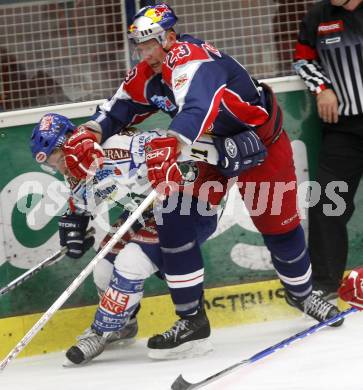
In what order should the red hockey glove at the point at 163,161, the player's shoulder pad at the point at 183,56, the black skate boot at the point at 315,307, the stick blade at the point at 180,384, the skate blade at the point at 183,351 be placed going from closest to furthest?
the stick blade at the point at 180,384
the red hockey glove at the point at 163,161
the player's shoulder pad at the point at 183,56
the skate blade at the point at 183,351
the black skate boot at the point at 315,307

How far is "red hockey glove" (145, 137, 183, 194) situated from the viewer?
367cm

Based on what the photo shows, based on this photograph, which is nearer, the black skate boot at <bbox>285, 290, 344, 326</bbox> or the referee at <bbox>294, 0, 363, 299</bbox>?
the black skate boot at <bbox>285, 290, 344, 326</bbox>

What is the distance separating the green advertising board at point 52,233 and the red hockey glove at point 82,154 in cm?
63

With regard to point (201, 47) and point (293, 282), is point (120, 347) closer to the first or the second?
point (293, 282)

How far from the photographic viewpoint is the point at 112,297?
13.6 feet

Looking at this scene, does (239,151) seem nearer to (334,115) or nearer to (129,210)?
(129,210)

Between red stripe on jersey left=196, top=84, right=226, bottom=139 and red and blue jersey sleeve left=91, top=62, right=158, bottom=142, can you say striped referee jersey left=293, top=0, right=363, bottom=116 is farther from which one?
red stripe on jersey left=196, top=84, right=226, bottom=139

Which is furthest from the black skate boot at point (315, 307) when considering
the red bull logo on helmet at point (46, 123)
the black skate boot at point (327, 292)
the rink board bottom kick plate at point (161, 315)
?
the red bull logo on helmet at point (46, 123)

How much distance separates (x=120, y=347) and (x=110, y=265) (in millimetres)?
388

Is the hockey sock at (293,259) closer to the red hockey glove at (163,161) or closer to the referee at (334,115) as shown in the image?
the referee at (334,115)

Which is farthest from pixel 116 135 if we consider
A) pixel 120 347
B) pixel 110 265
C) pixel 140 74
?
pixel 120 347

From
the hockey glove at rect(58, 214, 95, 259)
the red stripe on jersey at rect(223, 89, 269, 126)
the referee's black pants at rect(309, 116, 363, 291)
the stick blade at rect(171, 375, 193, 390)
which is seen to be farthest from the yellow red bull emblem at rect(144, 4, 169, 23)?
the stick blade at rect(171, 375, 193, 390)

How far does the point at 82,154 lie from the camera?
4.13 metres

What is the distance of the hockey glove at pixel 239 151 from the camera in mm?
4055
